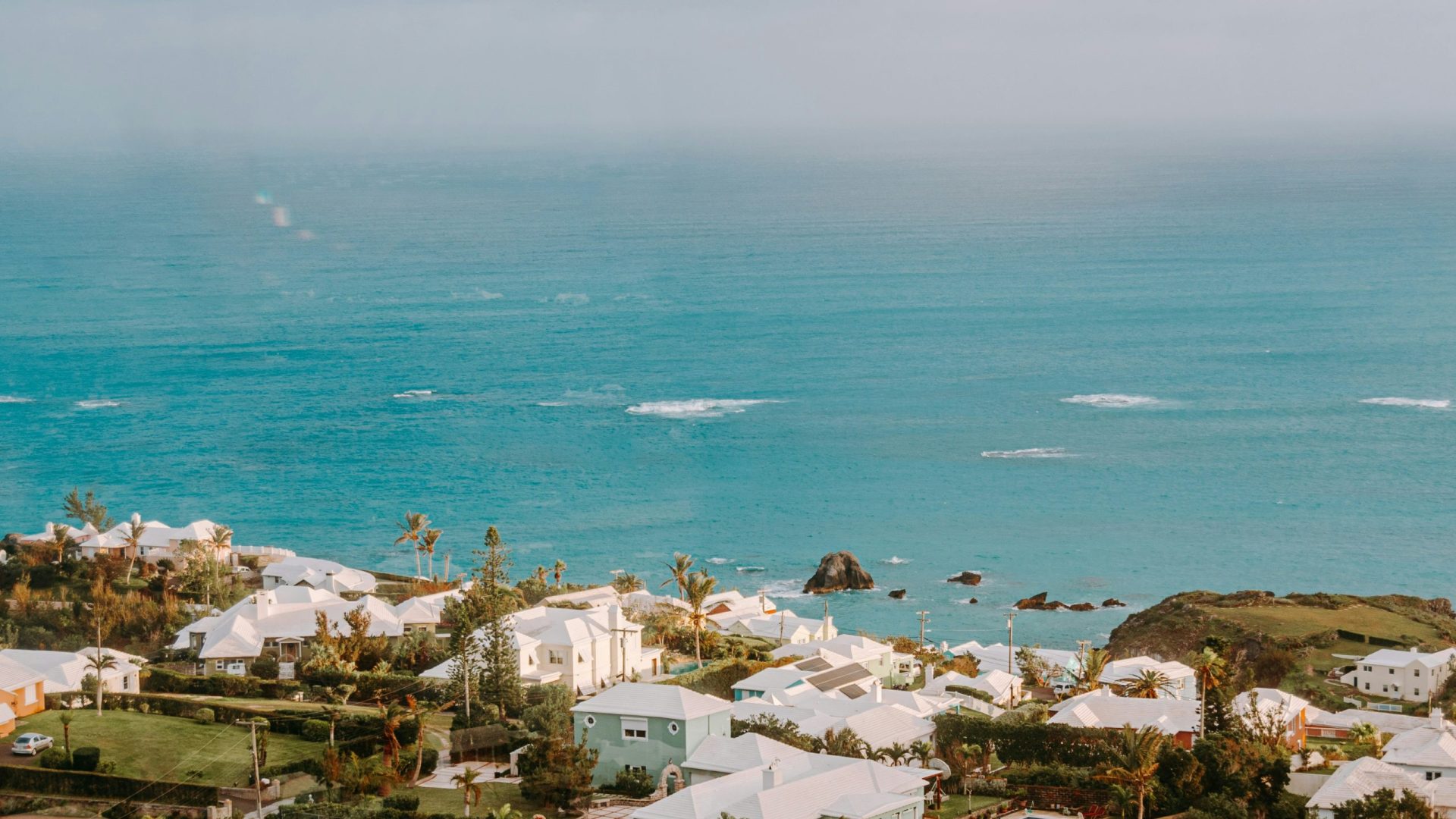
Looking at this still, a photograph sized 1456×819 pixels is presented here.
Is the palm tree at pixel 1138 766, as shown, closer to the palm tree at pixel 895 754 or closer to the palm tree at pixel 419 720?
the palm tree at pixel 895 754

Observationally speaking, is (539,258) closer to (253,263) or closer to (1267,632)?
(253,263)

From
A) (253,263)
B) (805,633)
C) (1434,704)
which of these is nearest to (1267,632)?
(1434,704)

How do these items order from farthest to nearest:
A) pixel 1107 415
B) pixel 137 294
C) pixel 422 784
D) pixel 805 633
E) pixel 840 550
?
pixel 137 294 → pixel 1107 415 → pixel 840 550 → pixel 805 633 → pixel 422 784

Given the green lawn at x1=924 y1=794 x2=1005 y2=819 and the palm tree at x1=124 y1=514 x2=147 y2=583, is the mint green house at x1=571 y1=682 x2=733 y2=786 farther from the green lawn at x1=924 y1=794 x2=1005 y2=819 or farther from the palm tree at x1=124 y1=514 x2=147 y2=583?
the palm tree at x1=124 y1=514 x2=147 y2=583

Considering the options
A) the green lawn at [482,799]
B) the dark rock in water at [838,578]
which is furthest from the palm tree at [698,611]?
the dark rock in water at [838,578]

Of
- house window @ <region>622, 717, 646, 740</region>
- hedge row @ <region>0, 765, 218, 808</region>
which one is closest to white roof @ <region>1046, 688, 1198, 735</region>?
house window @ <region>622, 717, 646, 740</region>

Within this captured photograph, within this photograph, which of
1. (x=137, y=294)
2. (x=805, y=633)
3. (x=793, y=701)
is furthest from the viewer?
(x=137, y=294)

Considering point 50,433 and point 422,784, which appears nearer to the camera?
point 422,784
